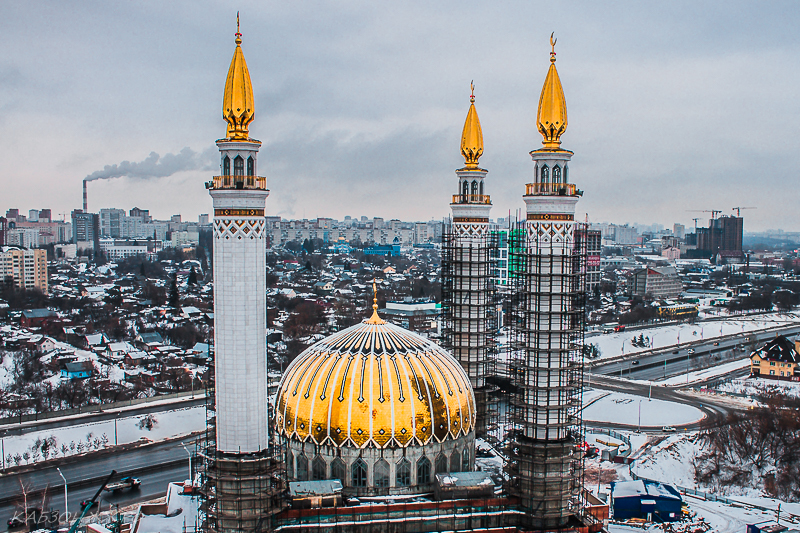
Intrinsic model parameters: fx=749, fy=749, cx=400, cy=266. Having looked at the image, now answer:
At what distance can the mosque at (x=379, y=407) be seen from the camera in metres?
28.4

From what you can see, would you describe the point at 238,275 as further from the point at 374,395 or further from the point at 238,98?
the point at 374,395

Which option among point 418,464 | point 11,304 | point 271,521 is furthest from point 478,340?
point 11,304

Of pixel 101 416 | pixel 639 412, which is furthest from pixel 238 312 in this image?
pixel 639 412

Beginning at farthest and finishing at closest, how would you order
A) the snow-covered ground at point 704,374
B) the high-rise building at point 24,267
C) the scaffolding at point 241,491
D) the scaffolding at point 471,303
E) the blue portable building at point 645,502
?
the high-rise building at point 24,267
the snow-covered ground at point 704,374
the scaffolding at point 471,303
the blue portable building at point 645,502
the scaffolding at point 241,491

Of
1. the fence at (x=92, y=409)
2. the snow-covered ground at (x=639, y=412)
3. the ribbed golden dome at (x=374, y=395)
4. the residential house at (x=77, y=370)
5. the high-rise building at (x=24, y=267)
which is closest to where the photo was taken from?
the ribbed golden dome at (x=374, y=395)

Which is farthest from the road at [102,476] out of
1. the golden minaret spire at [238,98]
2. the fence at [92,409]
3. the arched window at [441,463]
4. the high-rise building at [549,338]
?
the golden minaret spire at [238,98]

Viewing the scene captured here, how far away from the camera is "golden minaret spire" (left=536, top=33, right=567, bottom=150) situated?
107ft

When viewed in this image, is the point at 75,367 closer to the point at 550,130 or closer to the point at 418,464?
the point at 418,464

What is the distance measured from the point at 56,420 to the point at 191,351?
2730 centimetres

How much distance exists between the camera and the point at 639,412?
6494 cm

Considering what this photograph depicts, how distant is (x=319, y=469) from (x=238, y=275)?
961 cm

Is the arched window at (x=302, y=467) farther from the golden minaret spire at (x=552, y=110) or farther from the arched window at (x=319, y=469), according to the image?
the golden minaret spire at (x=552, y=110)

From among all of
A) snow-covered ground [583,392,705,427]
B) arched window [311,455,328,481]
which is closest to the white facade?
arched window [311,455,328,481]

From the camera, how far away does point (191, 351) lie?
87500mm
